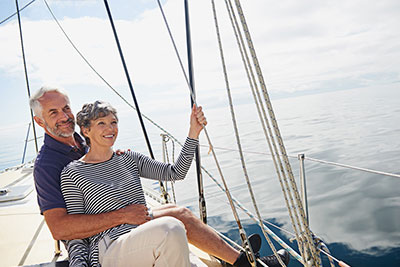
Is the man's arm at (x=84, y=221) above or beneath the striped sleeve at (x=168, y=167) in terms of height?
beneath

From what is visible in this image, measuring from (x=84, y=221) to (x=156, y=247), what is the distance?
0.30m

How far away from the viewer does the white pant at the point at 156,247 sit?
95cm

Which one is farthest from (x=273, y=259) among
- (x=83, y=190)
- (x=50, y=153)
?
(x=50, y=153)

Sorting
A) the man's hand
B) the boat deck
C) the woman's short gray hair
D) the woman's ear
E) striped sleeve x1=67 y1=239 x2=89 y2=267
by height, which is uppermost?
the woman's short gray hair

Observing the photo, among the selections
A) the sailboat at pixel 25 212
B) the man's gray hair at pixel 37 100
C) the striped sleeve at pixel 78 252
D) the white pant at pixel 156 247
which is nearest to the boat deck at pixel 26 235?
the sailboat at pixel 25 212

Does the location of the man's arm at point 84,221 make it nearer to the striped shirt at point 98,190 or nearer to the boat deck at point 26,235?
the striped shirt at point 98,190

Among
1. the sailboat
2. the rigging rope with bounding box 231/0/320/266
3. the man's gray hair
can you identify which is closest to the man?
the man's gray hair

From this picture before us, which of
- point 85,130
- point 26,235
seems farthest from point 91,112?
point 26,235

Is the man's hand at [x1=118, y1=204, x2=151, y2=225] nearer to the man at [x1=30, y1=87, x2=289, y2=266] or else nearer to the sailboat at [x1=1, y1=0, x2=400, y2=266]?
the man at [x1=30, y1=87, x2=289, y2=266]

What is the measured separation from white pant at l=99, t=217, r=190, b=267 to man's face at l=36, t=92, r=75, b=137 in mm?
611

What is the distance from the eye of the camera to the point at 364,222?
2.71 meters

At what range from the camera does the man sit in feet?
3.58

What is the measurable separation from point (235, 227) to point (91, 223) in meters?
2.16

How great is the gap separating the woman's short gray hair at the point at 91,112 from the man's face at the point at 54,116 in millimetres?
155
